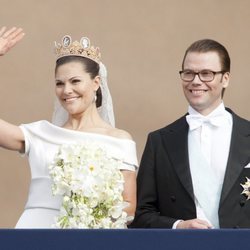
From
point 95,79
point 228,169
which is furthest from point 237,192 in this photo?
point 95,79

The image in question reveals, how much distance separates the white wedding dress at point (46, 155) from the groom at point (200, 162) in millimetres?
148

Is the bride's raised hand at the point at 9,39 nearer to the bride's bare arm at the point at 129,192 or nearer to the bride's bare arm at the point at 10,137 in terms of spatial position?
the bride's bare arm at the point at 10,137

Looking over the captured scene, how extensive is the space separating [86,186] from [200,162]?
26.2 inches

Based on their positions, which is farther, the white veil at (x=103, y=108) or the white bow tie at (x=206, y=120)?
the white veil at (x=103, y=108)

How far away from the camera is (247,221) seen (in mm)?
5402

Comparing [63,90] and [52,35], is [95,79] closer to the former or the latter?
[63,90]

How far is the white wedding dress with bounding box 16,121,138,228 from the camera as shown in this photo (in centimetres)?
541

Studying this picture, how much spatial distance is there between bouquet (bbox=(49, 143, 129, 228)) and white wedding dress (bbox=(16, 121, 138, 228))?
1.13 feet

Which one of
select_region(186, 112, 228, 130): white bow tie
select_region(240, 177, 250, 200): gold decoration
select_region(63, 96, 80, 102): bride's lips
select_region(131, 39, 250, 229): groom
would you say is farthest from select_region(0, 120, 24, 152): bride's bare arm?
select_region(240, 177, 250, 200): gold decoration

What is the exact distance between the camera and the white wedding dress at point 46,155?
541 cm

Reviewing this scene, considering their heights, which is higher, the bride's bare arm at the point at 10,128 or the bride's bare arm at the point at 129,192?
the bride's bare arm at the point at 10,128

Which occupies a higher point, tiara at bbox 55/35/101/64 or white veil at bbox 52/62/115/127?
tiara at bbox 55/35/101/64

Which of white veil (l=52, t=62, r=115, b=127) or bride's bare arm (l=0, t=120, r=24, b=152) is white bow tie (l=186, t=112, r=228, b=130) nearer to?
white veil (l=52, t=62, r=115, b=127)

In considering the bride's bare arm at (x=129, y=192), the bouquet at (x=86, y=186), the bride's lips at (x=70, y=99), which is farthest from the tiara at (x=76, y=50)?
the bouquet at (x=86, y=186)
